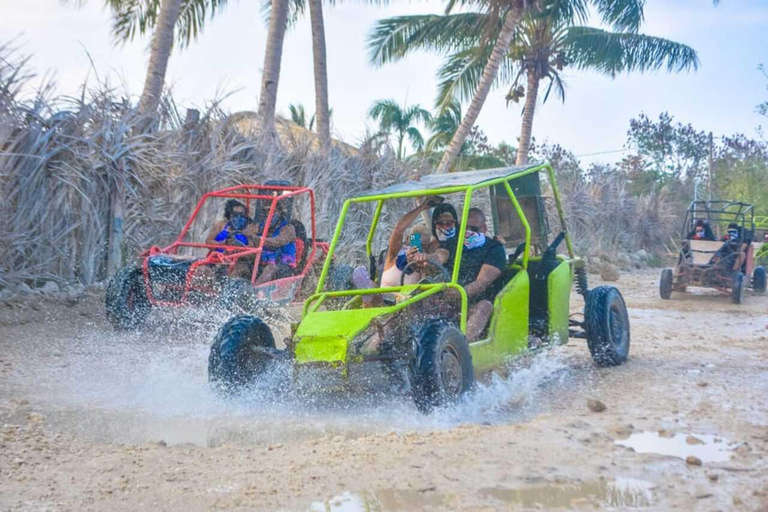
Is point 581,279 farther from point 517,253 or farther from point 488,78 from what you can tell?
point 488,78

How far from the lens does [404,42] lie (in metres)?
21.2

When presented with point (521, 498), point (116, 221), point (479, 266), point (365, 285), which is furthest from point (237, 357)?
point (116, 221)

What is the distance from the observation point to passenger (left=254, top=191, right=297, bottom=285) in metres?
9.78

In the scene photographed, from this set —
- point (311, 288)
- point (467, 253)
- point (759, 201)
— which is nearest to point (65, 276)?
point (311, 288)

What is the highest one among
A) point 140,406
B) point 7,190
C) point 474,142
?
point 474,142

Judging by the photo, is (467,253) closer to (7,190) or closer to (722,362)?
(722,362)

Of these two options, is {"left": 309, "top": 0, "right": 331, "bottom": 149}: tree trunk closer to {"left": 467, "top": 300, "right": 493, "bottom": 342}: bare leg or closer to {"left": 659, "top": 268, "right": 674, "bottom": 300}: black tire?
{"left": 659, "top": 268, "right": 674, "bottom": 300}: black tire

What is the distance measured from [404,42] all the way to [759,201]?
13.6m

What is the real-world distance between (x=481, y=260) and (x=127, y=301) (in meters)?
4.24

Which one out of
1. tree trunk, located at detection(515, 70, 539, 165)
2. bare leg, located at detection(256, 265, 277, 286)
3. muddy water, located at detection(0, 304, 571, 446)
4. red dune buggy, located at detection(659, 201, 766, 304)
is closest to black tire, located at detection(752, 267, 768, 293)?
red dune buggy, located at detection(659, 201, 766, 304)

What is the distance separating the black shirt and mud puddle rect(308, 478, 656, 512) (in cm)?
270

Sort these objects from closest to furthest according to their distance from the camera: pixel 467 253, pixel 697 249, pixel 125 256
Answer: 1. pixel 467 253
2. pixel 125 256
3. pixel 697 249

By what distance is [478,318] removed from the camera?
20.3ft

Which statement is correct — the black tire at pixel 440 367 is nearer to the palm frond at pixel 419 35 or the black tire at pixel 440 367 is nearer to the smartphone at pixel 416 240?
the smartphone at pixel 416 240
